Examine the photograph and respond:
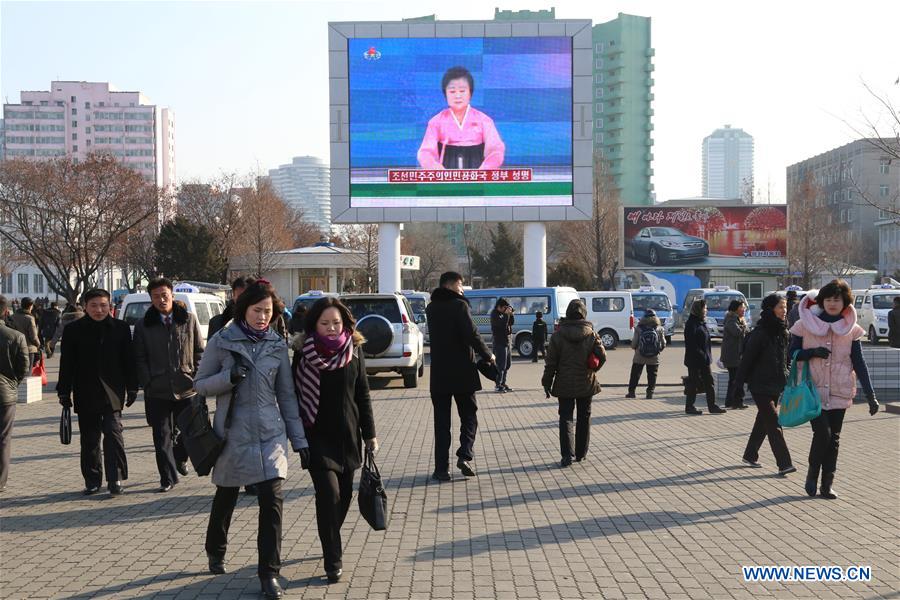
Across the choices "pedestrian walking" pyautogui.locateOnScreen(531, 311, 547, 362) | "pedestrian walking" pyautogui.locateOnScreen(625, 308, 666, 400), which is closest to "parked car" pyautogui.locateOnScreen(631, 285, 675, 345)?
"pedestrian walking" pyautogui.locateOnScreen(531, 311, 547, 362)

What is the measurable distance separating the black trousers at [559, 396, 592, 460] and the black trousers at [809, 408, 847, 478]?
7.68ft

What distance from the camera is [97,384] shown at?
8.30 metres

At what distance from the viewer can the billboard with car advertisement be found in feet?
172

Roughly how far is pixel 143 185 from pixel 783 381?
3923cm

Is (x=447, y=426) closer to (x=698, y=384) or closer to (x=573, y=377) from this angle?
(x=573, y=377)

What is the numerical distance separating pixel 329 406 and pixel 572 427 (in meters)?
4.52

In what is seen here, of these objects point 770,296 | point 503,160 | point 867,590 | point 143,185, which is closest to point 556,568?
point 867,590

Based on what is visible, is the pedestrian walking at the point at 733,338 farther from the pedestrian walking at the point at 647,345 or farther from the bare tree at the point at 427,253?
the bare tree at the point at 427,253

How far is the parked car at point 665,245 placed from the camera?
172ft

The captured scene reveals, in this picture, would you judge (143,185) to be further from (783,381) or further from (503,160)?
(783,381)

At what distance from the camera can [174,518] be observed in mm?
7426

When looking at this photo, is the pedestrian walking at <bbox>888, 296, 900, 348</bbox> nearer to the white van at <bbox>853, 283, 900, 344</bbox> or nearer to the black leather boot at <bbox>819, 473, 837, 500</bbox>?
the white van at <bbox>853, 283, 900, 344</bbox>

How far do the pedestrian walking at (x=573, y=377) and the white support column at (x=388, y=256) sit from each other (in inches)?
1162

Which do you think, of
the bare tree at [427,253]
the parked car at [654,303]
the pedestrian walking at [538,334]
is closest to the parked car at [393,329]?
the pedestrian walking at [538,334]
